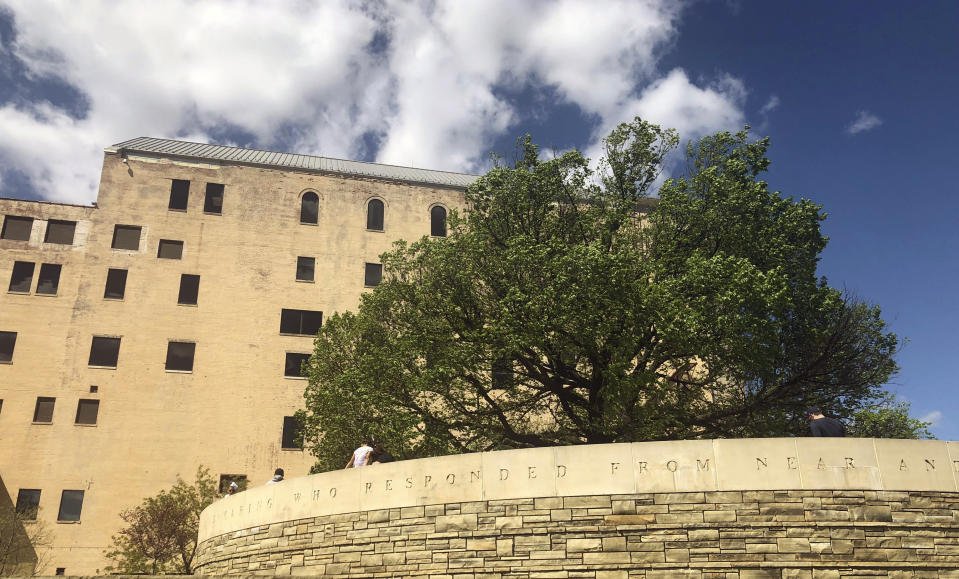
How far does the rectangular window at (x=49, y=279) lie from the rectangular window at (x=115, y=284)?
7.83 feet

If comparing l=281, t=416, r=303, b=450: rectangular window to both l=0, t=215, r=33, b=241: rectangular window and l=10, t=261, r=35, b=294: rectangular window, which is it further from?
l=0, t=215, r=33, b=241: rectangular window

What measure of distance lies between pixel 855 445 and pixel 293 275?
32.0m

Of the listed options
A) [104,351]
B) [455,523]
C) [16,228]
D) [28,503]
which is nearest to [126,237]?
[16,228]

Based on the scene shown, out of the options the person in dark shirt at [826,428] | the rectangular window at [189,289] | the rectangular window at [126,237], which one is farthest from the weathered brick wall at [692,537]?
the rectangular window at [126,237]

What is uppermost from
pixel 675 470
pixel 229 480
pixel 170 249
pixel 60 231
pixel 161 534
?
pixel 60 231

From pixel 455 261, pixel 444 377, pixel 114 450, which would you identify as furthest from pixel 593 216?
pixel 114 450

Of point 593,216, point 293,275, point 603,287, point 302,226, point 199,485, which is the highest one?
point 302,226

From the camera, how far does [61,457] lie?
35125mm

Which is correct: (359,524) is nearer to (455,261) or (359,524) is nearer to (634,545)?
(634,545)

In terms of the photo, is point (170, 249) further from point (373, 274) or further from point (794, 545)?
point (794, 545)

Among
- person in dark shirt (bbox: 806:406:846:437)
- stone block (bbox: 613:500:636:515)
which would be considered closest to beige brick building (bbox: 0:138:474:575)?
stone block (bbox: 613:500:636:515)

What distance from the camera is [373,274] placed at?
4184cm

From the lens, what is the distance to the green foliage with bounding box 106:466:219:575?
1271 inches

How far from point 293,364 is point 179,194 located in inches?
457
